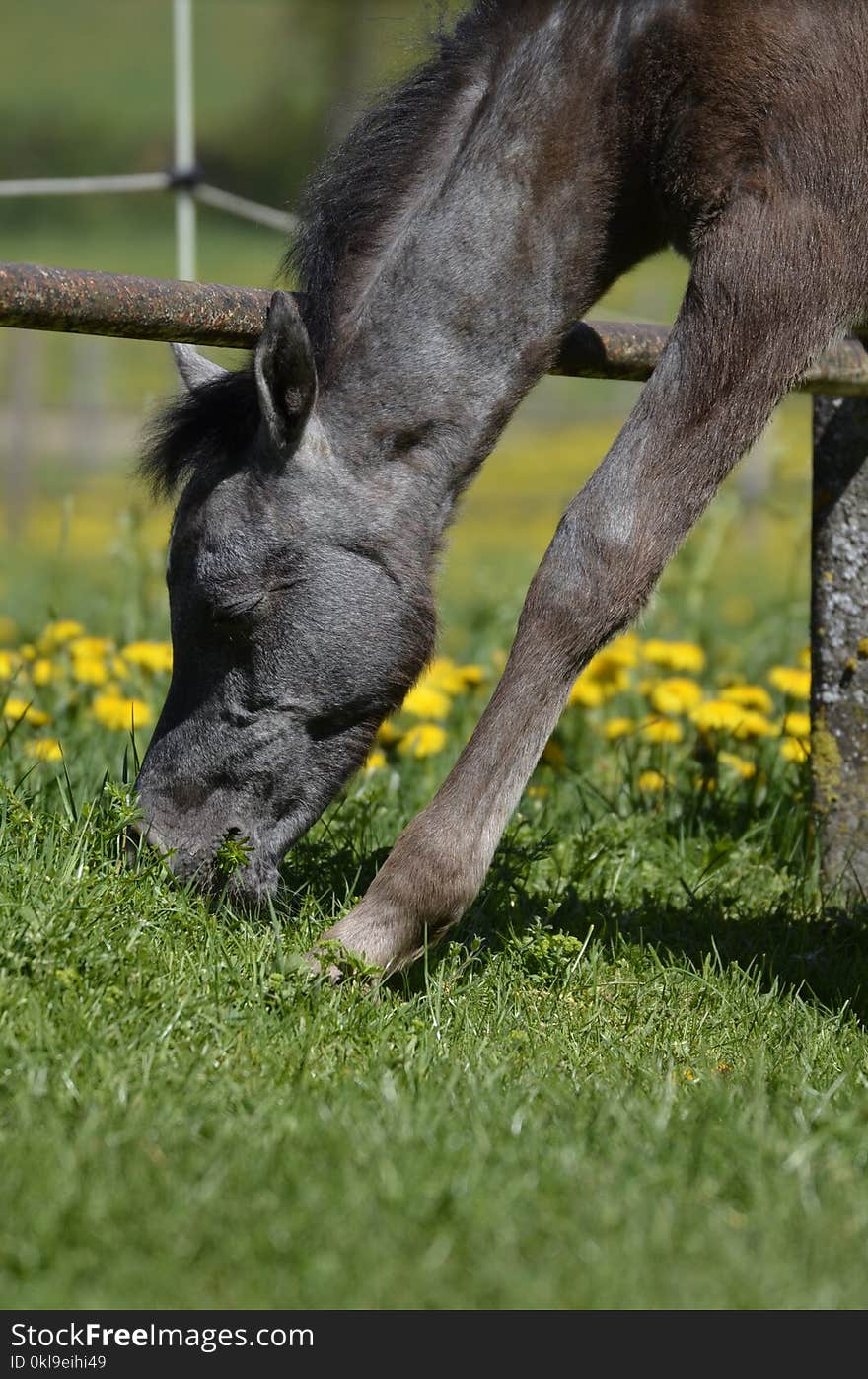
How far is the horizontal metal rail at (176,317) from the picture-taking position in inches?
125

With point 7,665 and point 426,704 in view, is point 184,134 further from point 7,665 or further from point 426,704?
point 426,704

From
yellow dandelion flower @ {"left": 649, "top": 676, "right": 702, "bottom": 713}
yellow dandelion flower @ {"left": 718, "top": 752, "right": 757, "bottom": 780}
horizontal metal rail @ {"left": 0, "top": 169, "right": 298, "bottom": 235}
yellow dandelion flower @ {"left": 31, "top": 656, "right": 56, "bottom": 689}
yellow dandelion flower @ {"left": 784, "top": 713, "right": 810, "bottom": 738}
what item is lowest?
yellow dandelion flower @ {"left": 718, "top": 752, "right": 757, "bottom": 780}

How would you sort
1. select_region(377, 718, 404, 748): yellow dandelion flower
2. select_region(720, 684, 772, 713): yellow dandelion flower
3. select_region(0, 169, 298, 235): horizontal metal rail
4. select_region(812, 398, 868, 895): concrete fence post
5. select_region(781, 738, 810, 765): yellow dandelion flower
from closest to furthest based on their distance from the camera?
select_region(812, 398, 868, 895): concrete fence post, select_region(377, 718, 404, 748): yellow dandelion flower, select_region(781, 738, 810, 765): yellow dandelion flower, select_region(720, 684, 772, 713): yellow dandelion flower, select_region(0, 169, 298, 235): horizontal metal rail

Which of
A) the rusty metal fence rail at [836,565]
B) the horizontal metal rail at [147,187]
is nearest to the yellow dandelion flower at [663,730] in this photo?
the rusty metal fence rail at [836,565]

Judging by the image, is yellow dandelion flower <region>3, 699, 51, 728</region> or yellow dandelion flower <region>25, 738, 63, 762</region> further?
yellow dandelion flower <region>3, 699, 51, 728</region>

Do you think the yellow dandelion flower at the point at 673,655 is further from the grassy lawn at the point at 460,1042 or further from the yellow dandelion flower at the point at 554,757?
the yellow dandelion flower at the point at 554,757

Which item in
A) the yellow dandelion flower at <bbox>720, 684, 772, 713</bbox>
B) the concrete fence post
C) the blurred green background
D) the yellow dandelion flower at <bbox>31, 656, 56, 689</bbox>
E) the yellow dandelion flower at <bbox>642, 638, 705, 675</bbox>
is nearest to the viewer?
the concrete fence post

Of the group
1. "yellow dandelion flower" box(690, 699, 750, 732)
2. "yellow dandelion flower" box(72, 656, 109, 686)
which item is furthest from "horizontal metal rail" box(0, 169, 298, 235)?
"yellow dandelion flower" box(690, 699, 750, 732)

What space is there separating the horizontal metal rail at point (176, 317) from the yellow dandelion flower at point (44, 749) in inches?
49.6

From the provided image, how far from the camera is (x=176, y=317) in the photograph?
11.0 ft

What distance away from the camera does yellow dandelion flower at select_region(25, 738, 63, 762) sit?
413 cm

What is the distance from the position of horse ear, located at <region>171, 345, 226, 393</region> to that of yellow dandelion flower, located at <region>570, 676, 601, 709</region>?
1791mm

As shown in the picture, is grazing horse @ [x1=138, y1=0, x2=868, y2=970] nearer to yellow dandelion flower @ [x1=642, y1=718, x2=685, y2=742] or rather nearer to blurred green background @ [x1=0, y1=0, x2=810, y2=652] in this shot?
blurred green background @ [x1=0, y1=0, x2=810, y2=652]
